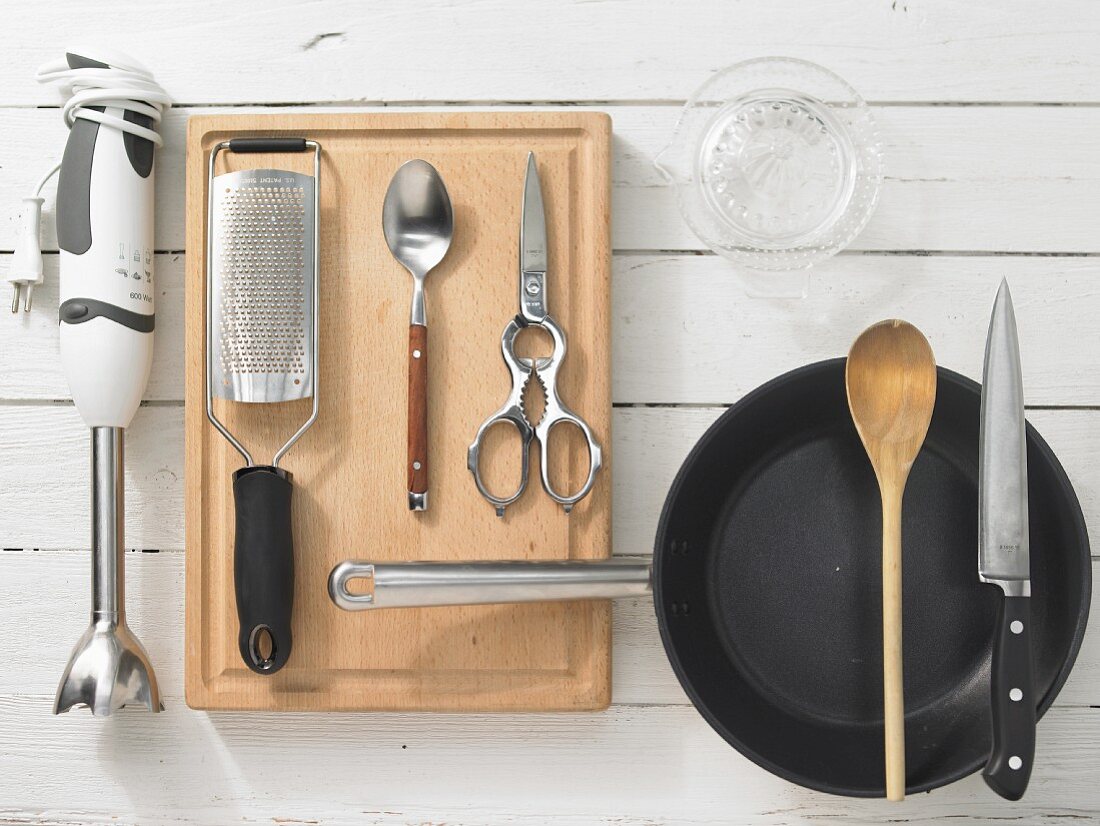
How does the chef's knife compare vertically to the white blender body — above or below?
below

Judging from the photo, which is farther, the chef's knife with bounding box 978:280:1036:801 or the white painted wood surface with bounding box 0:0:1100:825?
the white painted wood surface with bounding box 0:0:1100:825

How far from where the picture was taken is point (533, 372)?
25.7 inches

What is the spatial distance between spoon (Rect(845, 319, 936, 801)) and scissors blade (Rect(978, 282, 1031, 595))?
39 mm

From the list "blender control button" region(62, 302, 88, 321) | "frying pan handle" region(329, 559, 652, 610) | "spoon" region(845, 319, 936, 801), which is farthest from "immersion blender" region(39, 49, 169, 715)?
"spoon" region(845, 319, 936, 801)

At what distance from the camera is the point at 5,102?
700 mm

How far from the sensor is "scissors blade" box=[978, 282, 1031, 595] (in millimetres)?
579

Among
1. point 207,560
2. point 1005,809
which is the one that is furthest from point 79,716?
point 1005,809

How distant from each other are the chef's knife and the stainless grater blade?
465 mm

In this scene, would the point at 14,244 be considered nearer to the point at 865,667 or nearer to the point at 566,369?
the point at 566,369

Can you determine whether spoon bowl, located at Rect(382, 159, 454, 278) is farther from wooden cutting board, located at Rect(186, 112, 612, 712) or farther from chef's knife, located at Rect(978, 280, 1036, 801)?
chef's knife, located at Rect(978, 280, 1036, 801)

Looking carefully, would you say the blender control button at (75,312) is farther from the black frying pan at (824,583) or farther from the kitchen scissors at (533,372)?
the black frying pan at (824,583)

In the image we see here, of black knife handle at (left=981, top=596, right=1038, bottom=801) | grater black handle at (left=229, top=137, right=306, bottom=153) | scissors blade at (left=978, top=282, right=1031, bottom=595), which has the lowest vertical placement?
black knife handle at (left=981, top=596, right=1038, bottom=801)

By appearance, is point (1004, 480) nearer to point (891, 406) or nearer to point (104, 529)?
point (891, 406)

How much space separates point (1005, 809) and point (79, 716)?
27.9 inches
